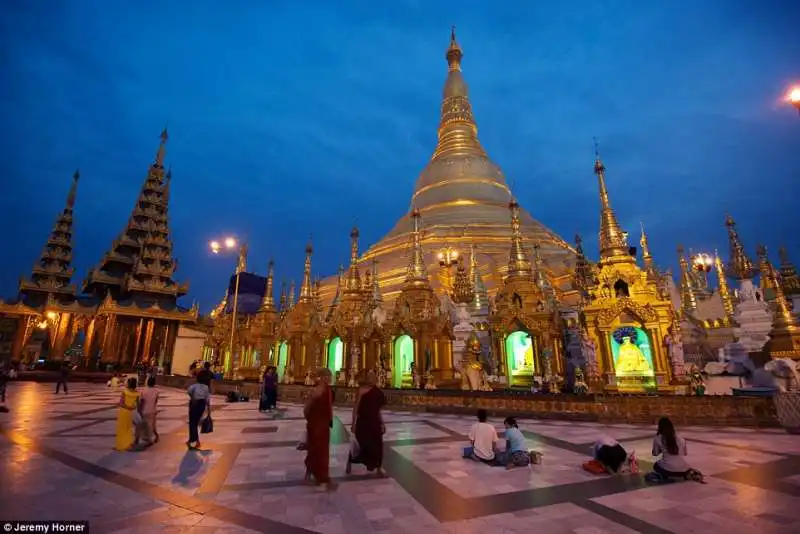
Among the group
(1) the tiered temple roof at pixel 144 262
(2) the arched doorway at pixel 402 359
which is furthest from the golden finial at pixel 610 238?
(1) the tiered temple roof at pixel 144 262

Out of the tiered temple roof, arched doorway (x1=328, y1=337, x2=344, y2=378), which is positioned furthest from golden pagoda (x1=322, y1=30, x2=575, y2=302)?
the tiered temple roof

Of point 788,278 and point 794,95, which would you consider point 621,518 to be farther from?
point 788,278

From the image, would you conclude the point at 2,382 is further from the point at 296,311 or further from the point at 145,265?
the point at 145,265

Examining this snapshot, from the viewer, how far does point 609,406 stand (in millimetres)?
11219

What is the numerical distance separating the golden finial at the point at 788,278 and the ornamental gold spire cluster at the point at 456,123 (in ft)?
84.5

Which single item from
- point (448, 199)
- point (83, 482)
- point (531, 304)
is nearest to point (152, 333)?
point (448, 199)

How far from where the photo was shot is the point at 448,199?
37750mm

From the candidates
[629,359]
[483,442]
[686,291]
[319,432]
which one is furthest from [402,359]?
[686,291]

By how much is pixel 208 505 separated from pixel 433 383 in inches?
560

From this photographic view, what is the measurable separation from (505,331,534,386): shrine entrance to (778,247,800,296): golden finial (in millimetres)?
23863

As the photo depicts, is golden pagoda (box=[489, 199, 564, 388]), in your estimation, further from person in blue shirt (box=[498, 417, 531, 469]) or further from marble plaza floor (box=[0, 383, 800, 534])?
person in blue shirt (box=[498, 417, 531, 469])

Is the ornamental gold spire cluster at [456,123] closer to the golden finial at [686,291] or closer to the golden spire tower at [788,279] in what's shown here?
the golden finial at [686,291]

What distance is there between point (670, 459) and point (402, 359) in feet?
52.3

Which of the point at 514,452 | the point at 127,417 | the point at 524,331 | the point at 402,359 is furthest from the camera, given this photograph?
the point at 402,359
